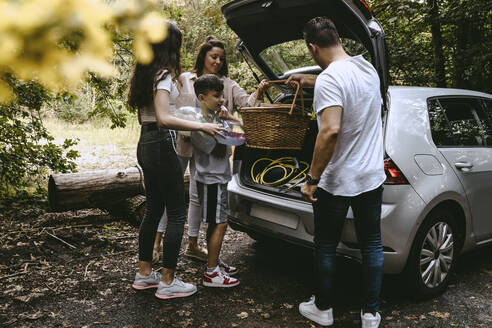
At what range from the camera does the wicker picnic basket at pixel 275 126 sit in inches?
107

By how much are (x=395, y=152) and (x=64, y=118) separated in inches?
538

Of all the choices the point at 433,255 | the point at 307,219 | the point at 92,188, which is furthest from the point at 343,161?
the point at 92,188

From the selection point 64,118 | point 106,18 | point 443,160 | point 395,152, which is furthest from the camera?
point 64,118

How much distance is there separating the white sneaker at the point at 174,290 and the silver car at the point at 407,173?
0.69 metres

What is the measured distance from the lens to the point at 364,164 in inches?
92.0

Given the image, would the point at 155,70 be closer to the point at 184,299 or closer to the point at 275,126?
the point at 275,126

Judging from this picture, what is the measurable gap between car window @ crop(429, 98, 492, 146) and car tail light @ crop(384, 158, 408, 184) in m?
0.55

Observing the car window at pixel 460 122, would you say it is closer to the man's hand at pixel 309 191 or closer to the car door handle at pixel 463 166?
the car door handle at pixel 463 166

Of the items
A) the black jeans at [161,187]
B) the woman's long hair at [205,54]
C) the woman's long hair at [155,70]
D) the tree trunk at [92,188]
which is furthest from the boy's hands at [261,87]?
the tree trunk at [92,188]

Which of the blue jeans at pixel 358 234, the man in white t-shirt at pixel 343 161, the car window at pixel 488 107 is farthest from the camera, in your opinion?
the car window at pixel 488 107

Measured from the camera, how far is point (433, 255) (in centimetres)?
285

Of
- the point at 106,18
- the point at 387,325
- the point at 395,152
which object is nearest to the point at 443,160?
the point at 395,152

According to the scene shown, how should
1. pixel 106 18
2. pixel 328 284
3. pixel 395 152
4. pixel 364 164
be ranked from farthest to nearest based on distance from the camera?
1. pixel 395 152
2. pixel 328 284
3. pixel 364 164
4. pixel 106 18

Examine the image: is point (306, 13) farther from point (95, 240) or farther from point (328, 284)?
point (95, 240)
